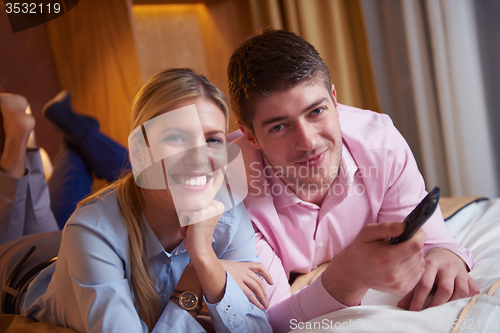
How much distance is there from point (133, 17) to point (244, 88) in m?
0.83

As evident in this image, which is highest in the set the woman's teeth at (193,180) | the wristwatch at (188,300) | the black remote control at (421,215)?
the woman's teeth at (193,180)

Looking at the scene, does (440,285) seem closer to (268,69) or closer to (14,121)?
(268,69)

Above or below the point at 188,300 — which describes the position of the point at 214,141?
above

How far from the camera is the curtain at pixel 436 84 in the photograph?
2.44ft

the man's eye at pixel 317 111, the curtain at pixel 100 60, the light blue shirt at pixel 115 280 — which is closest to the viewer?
the light blue shirt at pixel 115 280

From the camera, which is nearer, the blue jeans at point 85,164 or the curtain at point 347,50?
the curtain at point 347,50

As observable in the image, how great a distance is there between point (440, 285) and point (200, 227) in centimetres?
32

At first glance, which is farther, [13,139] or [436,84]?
[13,139]

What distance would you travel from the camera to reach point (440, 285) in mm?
522

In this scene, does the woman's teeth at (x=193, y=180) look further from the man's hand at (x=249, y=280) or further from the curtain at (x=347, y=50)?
the curtain at (x=347, y=50)

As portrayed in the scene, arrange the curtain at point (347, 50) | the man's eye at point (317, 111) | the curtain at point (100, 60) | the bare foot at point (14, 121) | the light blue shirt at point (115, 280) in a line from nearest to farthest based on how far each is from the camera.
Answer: the light blue shirt at point (115, 280), the man's eye at point (317, 111), the curtain at point (347, 50), the bare foot at point (14, 121), the curtain at point (100, 60)

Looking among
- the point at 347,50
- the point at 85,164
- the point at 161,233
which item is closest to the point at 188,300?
the point at 161,233

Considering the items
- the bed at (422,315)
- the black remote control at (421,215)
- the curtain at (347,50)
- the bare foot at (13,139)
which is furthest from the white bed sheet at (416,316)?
the bare foot at (13,139)

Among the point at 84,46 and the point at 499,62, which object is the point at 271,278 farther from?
the point at 84,46
